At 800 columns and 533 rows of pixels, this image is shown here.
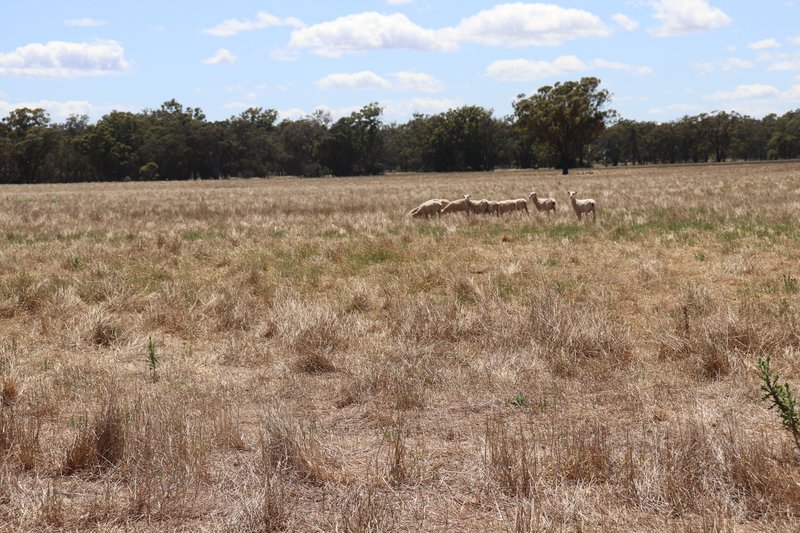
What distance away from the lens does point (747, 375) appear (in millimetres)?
6031

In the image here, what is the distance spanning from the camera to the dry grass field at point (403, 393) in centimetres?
403

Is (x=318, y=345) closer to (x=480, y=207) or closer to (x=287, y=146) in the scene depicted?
(x=480, y=207)

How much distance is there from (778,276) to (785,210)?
9.61m

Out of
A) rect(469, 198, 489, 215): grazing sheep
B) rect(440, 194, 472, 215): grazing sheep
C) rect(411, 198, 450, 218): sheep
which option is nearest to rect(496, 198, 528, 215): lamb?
rect(469, 198, 489, 215): grazing sheep

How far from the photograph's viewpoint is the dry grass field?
4031 mm

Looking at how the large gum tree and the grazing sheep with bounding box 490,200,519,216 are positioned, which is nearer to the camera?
the grazing sheep with bounding box 490,200,519,216

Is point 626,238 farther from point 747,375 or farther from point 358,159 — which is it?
point 358,159

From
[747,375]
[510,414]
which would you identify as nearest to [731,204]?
[747,375]

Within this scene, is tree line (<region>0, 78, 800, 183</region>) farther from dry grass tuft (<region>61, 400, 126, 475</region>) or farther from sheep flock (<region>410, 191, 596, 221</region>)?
dry grass tuft (<region>61, 400, 126, 475</region>)

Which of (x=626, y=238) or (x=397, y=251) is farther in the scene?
(x=626, y=238)

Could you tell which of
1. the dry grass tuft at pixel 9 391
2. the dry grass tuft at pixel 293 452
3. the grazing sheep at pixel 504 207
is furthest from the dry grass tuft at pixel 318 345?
the grazing sheep at pixel 504 207

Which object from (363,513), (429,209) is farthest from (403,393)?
(429,209)

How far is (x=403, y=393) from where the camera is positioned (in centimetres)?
579

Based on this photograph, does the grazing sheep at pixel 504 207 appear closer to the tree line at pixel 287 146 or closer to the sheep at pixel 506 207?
the sheep at pixel 506 207
